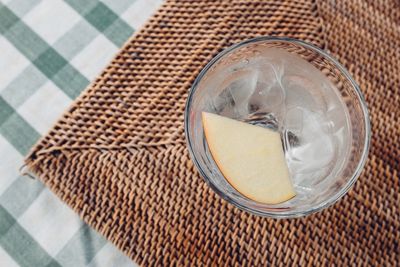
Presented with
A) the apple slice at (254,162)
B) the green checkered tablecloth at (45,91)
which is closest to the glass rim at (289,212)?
the apple slice at (254,162)

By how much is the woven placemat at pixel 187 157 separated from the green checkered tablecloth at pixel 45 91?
0.13 m

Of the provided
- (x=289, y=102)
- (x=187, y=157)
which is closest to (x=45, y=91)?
(x=187, y=157)

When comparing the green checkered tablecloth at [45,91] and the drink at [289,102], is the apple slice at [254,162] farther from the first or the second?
the green checkered tablecloth at [45,91]

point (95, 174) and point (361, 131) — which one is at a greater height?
point (361, 131)

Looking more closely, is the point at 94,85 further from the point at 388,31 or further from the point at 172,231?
the point at 388,31

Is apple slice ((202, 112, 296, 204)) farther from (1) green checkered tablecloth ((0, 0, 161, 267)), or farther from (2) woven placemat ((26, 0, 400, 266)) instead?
(1) green checkered tablecloth ((0, 0, 161, 267))

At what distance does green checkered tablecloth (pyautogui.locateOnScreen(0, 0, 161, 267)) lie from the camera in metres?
0.71

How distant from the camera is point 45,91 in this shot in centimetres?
75

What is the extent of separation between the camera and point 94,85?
625 millimetres

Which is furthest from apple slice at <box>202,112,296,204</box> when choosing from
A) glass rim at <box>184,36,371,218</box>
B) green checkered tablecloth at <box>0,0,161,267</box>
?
green checkered tablecloth at <box>0,0,161,267</box>

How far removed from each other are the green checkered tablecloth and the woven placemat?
0.41ft

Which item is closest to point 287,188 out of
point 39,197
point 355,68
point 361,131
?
point 361,131

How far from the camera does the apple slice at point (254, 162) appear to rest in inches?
19.6

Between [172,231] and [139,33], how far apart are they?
0.26m
